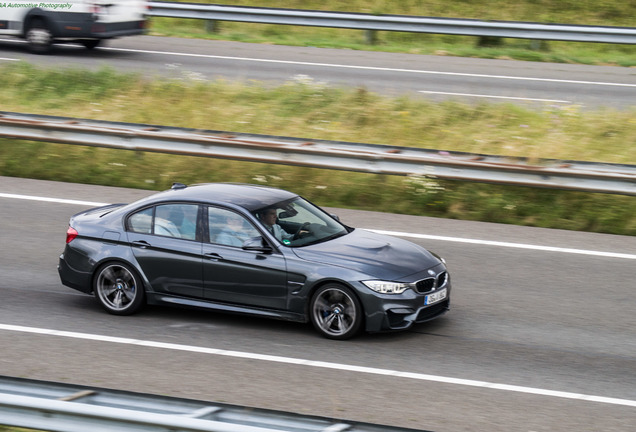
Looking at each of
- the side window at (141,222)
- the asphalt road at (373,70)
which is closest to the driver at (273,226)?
the side window at (141,222)

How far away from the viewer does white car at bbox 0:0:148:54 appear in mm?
22047

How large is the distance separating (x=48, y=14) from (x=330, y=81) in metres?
7.29

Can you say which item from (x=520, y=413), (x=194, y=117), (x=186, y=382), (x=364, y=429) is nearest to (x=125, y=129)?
(x=194, y=117)

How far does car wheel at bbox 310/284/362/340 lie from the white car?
49.4 ft

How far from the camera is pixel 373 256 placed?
9.10 meters

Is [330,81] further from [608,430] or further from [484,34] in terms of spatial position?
[608,430]

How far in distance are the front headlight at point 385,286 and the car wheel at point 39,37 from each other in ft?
52.9

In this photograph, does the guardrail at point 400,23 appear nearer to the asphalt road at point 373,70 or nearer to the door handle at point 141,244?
the asphalt road at point 373,70

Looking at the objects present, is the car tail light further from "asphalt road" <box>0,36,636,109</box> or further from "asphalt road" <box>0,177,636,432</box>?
"asphalt road" <box>0,36,636,109</box>

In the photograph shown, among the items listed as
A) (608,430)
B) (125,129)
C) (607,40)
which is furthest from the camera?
(607,40)

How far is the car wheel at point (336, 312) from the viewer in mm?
8828

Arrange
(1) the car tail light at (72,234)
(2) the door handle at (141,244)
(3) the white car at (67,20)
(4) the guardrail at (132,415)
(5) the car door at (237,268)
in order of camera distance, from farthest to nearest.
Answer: (3) the white car at (67,20) < (1) the car tail light at (72,234) < (2) the door handle at (141,244) < (5) the car door at (237,268) < (4) the guardrail at (132,415)

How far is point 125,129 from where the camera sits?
15.7 meters

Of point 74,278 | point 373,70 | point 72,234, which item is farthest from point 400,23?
point 74,278
